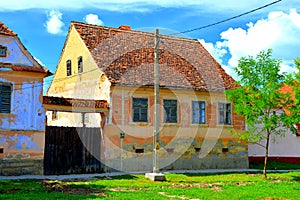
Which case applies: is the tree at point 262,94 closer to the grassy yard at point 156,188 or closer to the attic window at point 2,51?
the grassy yard at point 156,188

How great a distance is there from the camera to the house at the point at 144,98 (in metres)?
20.5

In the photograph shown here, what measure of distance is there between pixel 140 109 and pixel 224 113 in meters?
5.40

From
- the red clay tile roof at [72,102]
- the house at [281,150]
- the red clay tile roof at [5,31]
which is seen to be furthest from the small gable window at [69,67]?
the house at [281,150]

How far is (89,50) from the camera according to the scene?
21.8 meters

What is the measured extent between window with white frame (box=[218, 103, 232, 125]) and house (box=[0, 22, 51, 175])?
1013 cm

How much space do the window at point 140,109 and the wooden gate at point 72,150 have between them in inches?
81.1

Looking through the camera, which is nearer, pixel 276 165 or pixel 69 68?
pixel 69 68

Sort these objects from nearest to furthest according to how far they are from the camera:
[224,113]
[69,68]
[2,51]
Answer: [2,51], [224,113], [69,68]

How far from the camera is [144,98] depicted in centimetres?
2128

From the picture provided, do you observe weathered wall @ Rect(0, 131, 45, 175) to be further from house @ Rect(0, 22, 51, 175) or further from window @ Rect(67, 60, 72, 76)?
window @ Rect(67, 60, 72, 76)

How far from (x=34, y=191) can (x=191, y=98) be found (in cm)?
1162

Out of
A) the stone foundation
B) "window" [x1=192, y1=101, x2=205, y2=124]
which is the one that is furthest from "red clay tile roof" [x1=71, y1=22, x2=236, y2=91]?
the stone foundation

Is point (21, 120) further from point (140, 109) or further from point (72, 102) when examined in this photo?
point (140, 109)

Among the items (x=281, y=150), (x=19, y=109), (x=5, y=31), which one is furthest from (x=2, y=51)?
(x=281, y=150)
